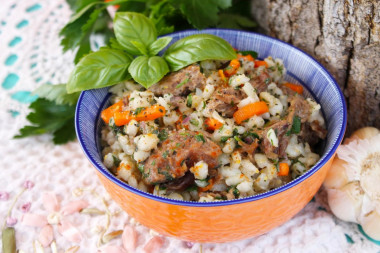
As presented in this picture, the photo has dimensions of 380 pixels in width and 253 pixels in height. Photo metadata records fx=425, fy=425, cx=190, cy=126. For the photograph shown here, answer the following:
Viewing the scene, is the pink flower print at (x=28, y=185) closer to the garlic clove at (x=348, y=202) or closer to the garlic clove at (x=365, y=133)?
the garlic clove at (x=348, y=202)

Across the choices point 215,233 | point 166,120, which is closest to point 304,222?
point 215,233

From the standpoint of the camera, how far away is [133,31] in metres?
2.22

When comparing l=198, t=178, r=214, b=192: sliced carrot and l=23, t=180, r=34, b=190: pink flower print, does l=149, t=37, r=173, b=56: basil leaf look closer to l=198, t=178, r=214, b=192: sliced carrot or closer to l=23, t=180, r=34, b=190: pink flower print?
l=198, t=178, r=214, b=192: sliced carrot

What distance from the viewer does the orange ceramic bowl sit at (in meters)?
1.68

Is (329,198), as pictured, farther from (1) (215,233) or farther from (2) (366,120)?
(1) (215,233)

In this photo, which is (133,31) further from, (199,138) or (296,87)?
(296,87)

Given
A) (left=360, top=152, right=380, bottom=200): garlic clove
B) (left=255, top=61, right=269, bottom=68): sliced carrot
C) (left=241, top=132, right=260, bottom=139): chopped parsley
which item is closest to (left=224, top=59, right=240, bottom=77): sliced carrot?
(left=255, top=61, right=269, bottom=68): sliced carrot

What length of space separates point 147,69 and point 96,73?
27 centimetres

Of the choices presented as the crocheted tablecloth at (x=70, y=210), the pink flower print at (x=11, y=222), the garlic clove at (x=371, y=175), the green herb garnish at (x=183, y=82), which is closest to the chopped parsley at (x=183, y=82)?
the green herb garnish at (x=183, y=82)

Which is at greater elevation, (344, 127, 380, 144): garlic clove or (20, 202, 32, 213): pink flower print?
(344, 127, 380, 144): garlic clove

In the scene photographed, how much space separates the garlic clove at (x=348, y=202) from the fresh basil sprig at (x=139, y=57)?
0.89m

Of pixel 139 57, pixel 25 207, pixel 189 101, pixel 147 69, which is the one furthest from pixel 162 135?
pixel 25 207

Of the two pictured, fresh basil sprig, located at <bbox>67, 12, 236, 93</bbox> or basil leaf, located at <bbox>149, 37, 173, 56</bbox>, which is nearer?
fresh basil sprig, located at <bbox>67, 12, 236, 93</bbox>

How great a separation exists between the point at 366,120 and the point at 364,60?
407 millimetres
